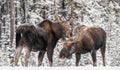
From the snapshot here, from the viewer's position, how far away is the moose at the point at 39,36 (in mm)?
10023

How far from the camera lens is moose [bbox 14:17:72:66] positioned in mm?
10023

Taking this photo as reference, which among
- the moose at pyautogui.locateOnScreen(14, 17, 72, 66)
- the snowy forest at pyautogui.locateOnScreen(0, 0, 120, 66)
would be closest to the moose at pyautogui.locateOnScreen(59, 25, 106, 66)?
the moose at pyautogui.locateOnScreen(14, 17, 72, 66)

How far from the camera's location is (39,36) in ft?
34.2

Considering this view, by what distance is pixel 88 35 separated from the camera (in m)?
11.3

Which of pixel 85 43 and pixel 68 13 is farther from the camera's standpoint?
pixel 68 13

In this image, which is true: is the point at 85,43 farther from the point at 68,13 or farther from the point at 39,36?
the point at 68,13

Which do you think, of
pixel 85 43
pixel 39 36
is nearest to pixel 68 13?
pixel 85 43

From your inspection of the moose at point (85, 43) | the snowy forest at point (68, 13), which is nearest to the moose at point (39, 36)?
the moose at point (85, 43)

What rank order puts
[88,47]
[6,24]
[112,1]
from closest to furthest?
[88,47] < [6,24] < [112,1]

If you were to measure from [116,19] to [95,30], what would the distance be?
81.0 feet

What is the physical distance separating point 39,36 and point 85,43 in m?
1.42

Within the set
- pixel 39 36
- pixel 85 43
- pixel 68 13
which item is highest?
pixel 39 36

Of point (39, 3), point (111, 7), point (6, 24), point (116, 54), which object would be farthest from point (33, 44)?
point (111, 7)

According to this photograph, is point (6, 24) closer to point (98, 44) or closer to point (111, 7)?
point (111, 7)
